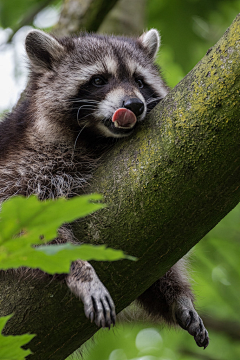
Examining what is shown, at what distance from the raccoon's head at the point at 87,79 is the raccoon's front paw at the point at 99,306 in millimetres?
1397

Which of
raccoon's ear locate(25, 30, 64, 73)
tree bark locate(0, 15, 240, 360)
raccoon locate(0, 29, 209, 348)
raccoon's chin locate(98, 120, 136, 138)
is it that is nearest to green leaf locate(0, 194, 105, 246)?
tree bark locate(0, 15, 240, 360)

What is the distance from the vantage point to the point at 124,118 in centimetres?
354

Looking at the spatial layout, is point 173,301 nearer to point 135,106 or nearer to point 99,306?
point 99,306

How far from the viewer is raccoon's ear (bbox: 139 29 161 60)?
16.3ft

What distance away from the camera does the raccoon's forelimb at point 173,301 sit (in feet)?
13.1

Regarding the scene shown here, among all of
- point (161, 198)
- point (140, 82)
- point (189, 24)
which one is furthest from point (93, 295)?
point (189, 24)

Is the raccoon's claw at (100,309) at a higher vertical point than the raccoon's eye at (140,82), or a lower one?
lower

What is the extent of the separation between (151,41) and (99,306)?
332cm

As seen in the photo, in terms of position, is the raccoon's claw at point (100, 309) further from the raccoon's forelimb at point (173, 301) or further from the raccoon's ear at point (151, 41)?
the raccoon's ear at point (151, 41)

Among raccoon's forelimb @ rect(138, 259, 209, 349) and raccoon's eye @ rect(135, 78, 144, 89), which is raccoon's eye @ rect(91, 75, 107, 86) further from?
raccoon's forelimb @ rect(138, 259, 209, 349)

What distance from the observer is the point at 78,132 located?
416cm

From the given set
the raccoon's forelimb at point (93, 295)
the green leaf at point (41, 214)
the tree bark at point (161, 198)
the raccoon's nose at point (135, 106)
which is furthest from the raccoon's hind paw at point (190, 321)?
the green leaf at point (41, 214)

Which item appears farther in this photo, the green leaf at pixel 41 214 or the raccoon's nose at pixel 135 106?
the raccoon's nose at pixel 135 106

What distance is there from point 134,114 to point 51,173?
40.1 inches
